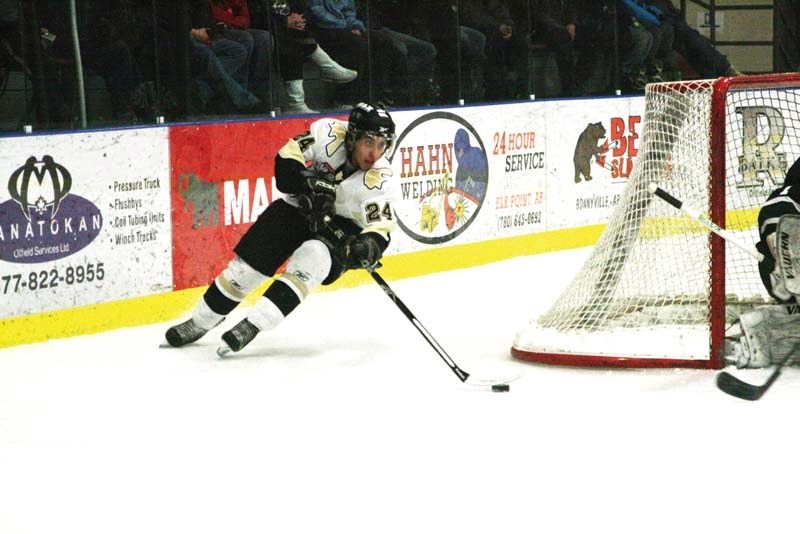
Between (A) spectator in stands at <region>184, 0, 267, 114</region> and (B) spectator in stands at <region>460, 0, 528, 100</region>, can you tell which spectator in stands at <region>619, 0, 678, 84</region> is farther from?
(A) spectator in stands at <region>184, 0, 267, 114</region>

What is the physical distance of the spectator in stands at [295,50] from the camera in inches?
270

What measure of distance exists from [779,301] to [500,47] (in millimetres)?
3860

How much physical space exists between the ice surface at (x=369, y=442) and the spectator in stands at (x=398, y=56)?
2212mm

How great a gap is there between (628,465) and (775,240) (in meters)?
1.52

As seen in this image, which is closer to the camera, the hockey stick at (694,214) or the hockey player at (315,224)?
the hockey stick at (694,214)

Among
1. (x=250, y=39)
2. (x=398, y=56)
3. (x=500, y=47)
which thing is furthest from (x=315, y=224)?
(x=500, y=47)

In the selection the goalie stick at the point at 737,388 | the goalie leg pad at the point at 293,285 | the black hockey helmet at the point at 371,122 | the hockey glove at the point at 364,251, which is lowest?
the goalie stick at the point at 737,388

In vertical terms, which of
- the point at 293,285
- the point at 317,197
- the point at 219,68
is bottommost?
the point at 293,285

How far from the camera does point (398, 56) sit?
7590mm

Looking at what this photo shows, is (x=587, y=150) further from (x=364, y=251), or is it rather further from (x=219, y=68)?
(x=364, y=251)

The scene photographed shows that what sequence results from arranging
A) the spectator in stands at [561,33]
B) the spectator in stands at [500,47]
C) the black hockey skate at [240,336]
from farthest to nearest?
the spectator in stands at [561,33] < the spectator in stands at [500,47] < the black hockey skate at [240,336]

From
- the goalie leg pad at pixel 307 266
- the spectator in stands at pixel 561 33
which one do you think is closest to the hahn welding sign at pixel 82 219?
the goalie leg pad at pixel 307 266

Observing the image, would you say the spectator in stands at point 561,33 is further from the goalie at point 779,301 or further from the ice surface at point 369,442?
the goalie at point 779,301

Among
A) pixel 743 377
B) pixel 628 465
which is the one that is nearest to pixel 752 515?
pixel 628 465
